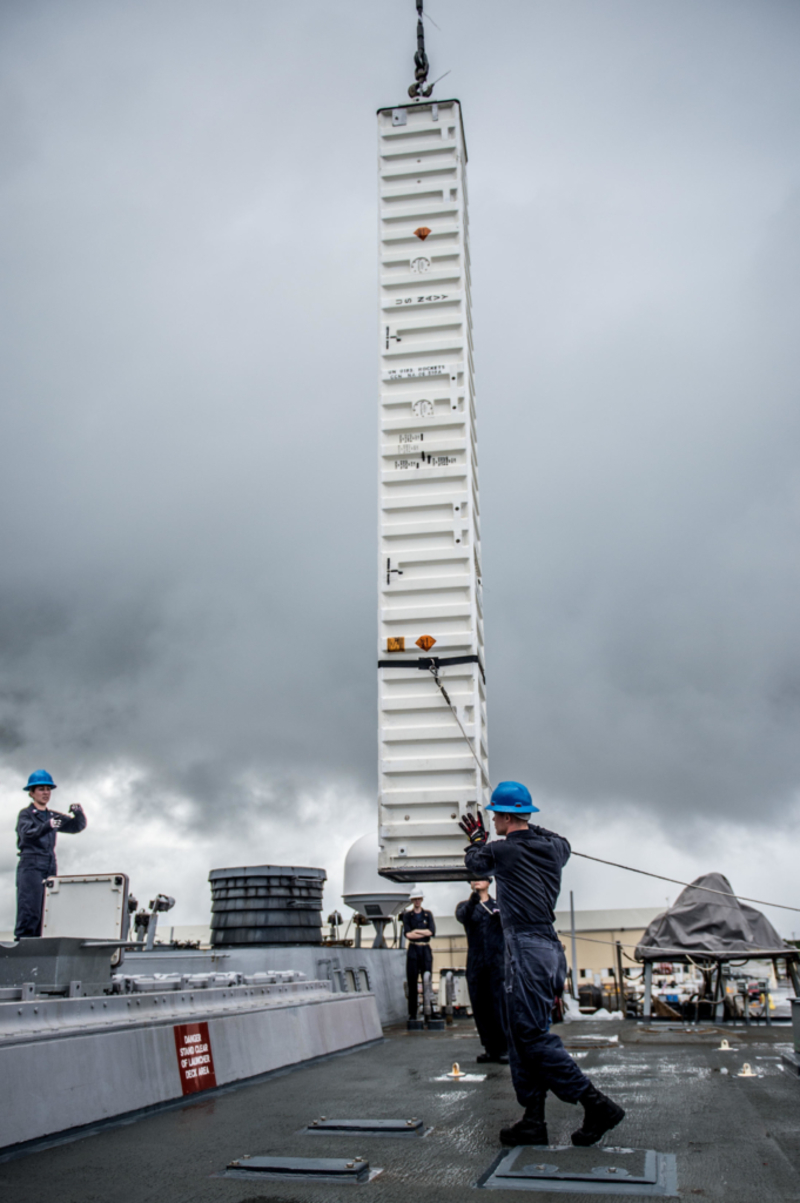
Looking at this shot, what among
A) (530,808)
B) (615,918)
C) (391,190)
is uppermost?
(391,190)

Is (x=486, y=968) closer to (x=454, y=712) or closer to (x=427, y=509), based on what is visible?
(x=454, y=712)

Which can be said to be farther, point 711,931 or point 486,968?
point 711,931

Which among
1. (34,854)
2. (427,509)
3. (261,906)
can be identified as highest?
(427,509)

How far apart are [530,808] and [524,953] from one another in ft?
2.23

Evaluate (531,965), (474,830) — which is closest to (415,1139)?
(531,965)

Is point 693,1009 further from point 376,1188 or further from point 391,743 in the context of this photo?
point 376,1188

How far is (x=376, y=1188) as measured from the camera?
2.94 m

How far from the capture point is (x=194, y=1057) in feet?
16.5

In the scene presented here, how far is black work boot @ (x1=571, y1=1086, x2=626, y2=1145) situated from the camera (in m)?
3.56

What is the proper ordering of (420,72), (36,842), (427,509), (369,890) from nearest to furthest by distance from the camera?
(36,842)
(427,509)
(420,72)
(369,890)

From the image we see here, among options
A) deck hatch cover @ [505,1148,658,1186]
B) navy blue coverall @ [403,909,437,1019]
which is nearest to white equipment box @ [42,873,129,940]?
deck hatch cover @ [505,1148,658,1186]

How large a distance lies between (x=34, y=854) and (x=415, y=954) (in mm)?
6267

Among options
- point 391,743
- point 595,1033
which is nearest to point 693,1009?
point 595,1033

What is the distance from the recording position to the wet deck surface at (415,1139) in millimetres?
2939
